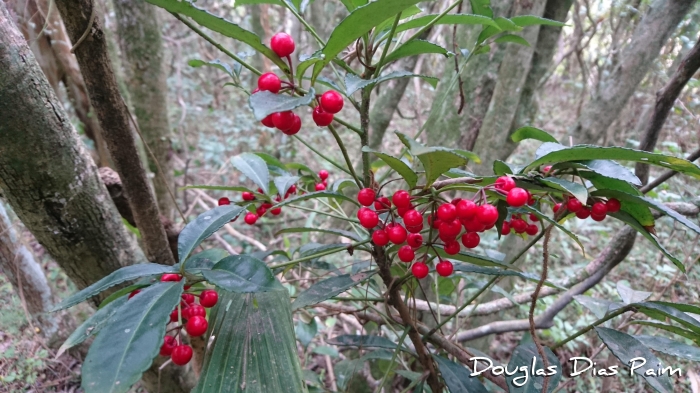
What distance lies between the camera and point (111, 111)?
710 mm

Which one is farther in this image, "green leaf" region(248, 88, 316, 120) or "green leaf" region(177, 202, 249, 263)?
"green leaf" region(177, 202, 249, 263)

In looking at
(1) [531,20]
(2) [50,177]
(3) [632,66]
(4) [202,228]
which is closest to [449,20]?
(1) [531,20]

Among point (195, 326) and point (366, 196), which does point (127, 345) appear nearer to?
point (195, 326)

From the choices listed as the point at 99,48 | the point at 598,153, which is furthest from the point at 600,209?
the point at 99,48

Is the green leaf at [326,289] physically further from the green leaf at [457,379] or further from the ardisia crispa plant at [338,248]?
the green leaf at [457,379]

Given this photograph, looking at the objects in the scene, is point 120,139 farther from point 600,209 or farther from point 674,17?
point 674,17

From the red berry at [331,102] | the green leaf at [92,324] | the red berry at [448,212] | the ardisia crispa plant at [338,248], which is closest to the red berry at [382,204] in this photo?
the ardisia crispa plant at [338,248]

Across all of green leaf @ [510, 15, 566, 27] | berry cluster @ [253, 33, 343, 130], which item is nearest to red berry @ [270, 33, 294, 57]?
berry cluster @ [253, 33, 343, 130]

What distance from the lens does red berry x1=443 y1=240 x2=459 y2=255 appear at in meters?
0.62

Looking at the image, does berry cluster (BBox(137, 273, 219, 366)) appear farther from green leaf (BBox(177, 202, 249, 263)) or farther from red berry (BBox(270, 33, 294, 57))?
red berry (BBox(270, 33, 294, 57))

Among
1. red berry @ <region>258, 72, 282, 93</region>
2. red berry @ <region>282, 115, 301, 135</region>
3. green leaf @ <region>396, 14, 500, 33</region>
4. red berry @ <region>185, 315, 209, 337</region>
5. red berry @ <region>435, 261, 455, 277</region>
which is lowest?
red berry @ <region>185, 315, 209, 337</region>

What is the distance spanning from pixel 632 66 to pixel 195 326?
173 centimetres

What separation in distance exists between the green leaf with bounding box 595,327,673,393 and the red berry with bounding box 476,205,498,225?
0.38 m

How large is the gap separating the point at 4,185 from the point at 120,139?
0.66 feet
